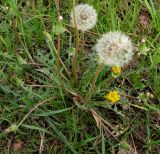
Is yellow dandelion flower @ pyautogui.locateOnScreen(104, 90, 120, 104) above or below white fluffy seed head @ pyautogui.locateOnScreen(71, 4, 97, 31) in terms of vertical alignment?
below

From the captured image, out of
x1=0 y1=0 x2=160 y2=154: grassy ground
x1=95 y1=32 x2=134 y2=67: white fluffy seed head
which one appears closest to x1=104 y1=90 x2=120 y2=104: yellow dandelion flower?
x1=0 y1=0 x2=160 y2=154: grassy ground

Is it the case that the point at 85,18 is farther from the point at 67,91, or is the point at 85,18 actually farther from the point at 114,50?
the point at 67,91

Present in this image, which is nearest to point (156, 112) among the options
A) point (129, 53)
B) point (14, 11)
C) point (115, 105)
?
point (115, 105)

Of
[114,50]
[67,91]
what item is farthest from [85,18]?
[67,91]

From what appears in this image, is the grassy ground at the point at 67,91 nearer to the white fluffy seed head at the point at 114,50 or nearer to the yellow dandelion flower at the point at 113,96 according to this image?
the yellow dandelion flower at the point at 113,96

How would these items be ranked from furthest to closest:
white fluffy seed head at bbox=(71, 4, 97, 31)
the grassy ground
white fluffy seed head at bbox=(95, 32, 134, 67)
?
the grassy ground
white fluffy seed head at bbox=(71, 4, 97, 31)
white fluffy seed head at bbox=(95, 32, 134, 67)

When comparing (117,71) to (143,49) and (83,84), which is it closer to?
(143,49)

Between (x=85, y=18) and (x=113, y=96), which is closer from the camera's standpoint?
(x=85, y=18)

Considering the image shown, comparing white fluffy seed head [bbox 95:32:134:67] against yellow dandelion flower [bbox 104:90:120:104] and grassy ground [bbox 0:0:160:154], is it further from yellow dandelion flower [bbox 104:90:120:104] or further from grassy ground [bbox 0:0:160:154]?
yellow dandelion flower [bbox 104:90:120:104]

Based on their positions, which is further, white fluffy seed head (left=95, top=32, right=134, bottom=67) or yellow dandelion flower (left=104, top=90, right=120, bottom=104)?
yellow dandelion flower (left=104, top=90, right=120, bottom=104)
